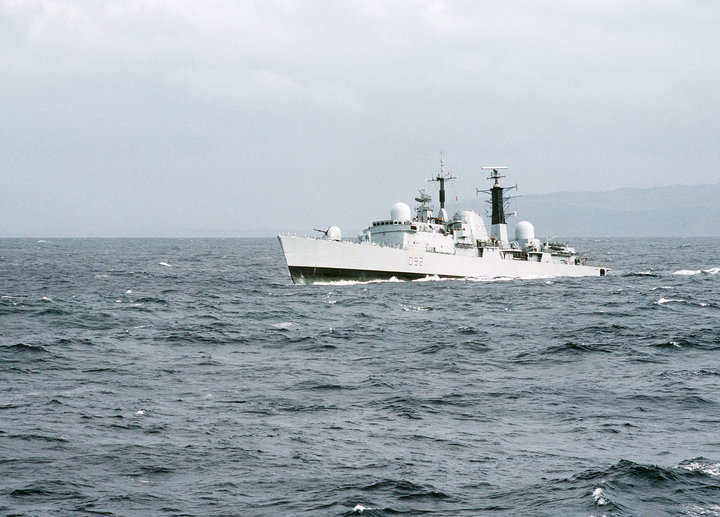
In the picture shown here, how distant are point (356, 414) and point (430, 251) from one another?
36.5 meters

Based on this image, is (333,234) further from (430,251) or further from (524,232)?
(524,232)

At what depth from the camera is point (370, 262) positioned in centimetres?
4697

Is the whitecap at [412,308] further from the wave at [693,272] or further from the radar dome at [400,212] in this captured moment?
the wave at [693,272]

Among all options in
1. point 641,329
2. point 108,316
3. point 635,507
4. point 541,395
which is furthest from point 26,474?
point 641,329

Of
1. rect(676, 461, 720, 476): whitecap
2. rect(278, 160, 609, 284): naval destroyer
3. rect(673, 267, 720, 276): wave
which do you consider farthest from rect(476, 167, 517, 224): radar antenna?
rect(676, 461, 720, 476): whitecap

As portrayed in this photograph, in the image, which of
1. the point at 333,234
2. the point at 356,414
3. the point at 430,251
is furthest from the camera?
the point at 430,251

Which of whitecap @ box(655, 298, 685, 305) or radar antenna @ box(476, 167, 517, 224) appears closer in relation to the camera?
whitecap @ box(655, 298, 685, 305)

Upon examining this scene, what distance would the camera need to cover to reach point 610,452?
12320 millimetres

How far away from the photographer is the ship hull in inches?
1781

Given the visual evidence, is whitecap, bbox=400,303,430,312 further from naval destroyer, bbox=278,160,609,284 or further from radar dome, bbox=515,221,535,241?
radar dome, bbox=515,221,535,241

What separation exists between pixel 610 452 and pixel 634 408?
3520 millimetres

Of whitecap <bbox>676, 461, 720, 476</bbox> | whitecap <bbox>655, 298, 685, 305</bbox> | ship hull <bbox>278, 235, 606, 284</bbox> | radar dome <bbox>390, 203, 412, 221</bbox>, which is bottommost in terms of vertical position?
whitecap <bbox>676, 461, 720, 476</bbox>

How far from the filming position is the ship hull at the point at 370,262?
45.2m

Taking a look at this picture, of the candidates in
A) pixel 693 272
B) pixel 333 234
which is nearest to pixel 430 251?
pixel 333 234
